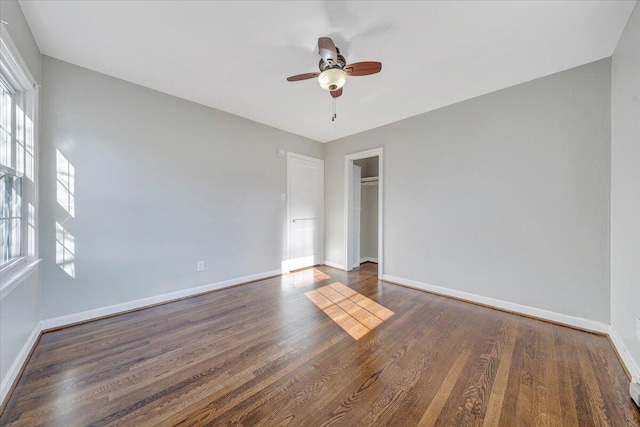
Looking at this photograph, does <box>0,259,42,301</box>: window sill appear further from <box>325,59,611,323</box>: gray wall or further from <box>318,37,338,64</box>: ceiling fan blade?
<box>325,59,611,323</box>: gray wall

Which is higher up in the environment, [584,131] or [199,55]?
[199,55]

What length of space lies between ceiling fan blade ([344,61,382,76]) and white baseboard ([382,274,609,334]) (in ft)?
8.97

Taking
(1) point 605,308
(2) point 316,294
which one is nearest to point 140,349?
(2) point 316,294

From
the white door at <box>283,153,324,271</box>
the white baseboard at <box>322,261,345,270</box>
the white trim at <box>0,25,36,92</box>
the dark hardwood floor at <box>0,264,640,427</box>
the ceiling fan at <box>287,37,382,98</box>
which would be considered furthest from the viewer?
the white baseboard at <box>322,261,345,270</box>

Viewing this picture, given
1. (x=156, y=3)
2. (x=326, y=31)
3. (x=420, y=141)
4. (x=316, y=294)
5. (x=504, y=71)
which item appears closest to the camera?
(x=156, y=3)

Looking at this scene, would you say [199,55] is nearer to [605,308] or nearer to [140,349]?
[140,349]

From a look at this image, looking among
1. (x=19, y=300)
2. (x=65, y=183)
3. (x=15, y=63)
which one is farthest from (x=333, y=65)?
(x=19, y=300)

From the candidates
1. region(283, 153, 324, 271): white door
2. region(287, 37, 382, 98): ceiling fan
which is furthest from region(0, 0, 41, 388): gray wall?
region(283, 153, 324, 271): white door

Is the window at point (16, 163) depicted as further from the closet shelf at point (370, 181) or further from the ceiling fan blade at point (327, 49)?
the closet shelf at point (370, 181)

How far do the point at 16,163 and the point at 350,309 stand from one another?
3.13 metres

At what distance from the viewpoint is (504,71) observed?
2357 millimetres

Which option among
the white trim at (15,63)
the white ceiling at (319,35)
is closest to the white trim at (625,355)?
the white ceiling at (319,35)

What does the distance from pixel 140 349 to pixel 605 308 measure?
4.01m

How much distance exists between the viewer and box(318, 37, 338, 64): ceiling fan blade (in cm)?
176
